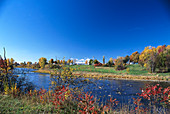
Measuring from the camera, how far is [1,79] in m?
6.10

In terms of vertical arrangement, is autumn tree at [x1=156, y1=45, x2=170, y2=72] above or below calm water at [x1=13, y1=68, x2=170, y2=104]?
above

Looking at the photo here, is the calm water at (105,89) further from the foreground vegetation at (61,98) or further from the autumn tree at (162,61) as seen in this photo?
the autumn tree at (162,61)

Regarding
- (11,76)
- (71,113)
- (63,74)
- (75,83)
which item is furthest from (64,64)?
(11,76)

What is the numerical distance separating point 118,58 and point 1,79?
116 ft

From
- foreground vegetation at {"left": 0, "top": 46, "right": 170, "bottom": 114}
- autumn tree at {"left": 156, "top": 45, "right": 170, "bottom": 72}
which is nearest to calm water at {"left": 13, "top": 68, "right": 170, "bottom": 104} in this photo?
foreground vegetation at {"left": 0, "top": 46, "right": 170, "bottom": 114}

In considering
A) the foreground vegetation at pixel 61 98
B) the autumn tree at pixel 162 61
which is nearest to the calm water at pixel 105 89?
the foreground vegetation at pixel 61 98

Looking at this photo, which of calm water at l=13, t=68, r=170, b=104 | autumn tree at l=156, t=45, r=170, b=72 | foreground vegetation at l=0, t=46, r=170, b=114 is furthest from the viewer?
autumn tree at l=156, t=45, r=170, b=72

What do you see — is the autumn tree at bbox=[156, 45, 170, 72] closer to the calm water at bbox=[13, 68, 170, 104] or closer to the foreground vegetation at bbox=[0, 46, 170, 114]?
the calm water at bbox=[13, 68, 170, 104]

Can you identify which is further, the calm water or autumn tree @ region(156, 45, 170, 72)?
autumn tree @ region(156, 45, 170, 72)

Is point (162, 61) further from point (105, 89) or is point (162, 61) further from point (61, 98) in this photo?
point (61, 98)

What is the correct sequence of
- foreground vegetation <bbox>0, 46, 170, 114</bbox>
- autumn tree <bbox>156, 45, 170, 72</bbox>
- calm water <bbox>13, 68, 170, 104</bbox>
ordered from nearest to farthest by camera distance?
foreground vegetation <bbox>0, 46, 170, 114</bbox> → calm water <bbox>13, 68, 170, 104</bbox> → autumn tree <bbox>156, 45, 170, 72</bbox>

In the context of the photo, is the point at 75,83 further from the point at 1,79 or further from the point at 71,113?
the point at 1,79

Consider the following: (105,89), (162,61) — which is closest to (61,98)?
(105,89)

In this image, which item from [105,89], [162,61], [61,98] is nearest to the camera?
[61,98]
